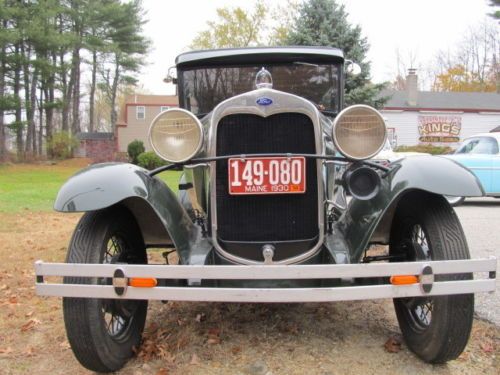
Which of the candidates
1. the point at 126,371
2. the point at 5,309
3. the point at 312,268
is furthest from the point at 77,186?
the point at 5,309

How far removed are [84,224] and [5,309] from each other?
5.69ft

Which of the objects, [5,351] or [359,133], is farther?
[5,351]

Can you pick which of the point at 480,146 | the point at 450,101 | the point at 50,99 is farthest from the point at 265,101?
the point at 50,99

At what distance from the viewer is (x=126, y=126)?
40438 millimetres

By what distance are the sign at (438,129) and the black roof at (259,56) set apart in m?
27.2

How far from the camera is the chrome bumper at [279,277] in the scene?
238 centimetres

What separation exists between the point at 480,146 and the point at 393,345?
29.5 ft

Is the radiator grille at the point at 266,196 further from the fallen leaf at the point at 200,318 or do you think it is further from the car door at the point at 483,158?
the car door at the point at 483,158

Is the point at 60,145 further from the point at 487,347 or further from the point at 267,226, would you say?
the point at 487,347

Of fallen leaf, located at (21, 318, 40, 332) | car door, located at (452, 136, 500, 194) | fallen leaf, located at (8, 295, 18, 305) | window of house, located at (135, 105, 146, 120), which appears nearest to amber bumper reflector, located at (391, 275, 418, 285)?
fallen leaf, located at (21, 318, 40, 332)

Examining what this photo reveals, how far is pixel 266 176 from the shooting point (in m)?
2.81

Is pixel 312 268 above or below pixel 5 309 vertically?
above

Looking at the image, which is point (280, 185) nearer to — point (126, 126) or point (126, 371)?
point (126, 371)

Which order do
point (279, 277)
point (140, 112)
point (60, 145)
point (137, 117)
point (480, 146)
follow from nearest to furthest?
point (279, 277) < point (480, 146) < point (60, 145) < point (137, 117) < point (140, 112)
